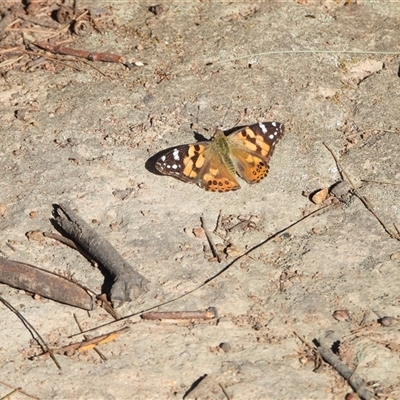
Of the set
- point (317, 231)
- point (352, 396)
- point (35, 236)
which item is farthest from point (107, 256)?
point (352, 396)

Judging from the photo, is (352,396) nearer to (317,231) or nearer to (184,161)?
(317,231)

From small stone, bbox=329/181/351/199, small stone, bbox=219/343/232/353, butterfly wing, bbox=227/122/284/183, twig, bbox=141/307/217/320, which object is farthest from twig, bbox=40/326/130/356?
small stone, bbox=329/181/351/199

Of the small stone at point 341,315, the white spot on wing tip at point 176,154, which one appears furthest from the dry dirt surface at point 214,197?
the white spot on wing tip at point 176,154

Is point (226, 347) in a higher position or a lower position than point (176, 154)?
lower

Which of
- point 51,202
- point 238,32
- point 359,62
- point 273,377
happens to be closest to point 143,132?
point 51,202

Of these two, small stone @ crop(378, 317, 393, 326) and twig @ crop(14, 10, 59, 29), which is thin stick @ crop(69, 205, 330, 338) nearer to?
small stone @ crop(378, 317, 393, 326)

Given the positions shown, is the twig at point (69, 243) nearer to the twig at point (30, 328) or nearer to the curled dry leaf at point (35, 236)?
the curled dry leaf at point (35, 236)
